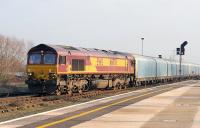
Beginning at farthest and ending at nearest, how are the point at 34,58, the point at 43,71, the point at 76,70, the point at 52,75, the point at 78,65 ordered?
the point at 78,65
the point at 76,70
the point at 34,58
the point at 43,71
the point at 52,75

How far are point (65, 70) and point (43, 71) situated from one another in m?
1.60

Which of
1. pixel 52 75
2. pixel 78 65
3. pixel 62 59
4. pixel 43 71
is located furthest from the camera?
pixel 78 65

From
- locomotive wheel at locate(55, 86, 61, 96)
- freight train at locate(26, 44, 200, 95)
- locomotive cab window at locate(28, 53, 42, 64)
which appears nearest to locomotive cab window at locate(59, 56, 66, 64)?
freight train at locate(26, 44, 200, 95)

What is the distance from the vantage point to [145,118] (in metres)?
16.9

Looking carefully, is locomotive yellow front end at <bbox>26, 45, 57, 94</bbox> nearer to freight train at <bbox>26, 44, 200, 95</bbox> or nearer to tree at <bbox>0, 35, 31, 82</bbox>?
freight train at <bbox>26, 44, 200, 95</bbox>

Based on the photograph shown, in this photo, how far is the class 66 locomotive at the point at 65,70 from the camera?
3125 cm

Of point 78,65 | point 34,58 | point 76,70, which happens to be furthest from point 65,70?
point 78,65

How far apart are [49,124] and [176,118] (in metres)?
4.85

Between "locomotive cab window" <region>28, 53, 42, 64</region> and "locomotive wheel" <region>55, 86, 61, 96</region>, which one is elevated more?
"locomotive cab window" <region>28, 53, 42, 64</region>

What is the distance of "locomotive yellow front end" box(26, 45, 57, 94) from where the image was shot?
31078mm

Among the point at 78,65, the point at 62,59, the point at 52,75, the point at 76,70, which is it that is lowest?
the point at 52,75

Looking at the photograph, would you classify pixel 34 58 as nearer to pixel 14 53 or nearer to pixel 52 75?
pixel 52 75

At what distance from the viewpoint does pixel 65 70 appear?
32.2 meters

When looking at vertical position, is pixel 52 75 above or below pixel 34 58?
below
